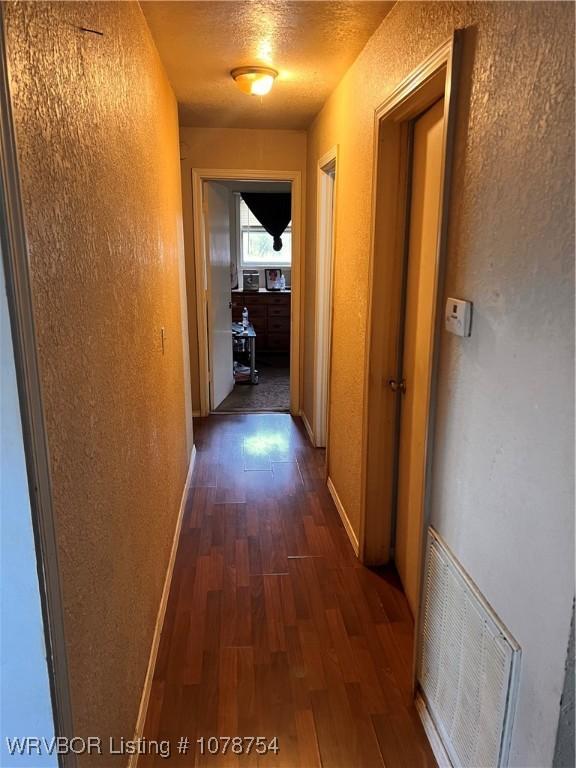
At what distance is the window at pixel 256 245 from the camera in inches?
293

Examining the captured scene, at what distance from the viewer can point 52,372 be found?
906 millimetres

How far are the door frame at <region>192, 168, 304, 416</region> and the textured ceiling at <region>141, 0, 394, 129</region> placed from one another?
0.85 meters

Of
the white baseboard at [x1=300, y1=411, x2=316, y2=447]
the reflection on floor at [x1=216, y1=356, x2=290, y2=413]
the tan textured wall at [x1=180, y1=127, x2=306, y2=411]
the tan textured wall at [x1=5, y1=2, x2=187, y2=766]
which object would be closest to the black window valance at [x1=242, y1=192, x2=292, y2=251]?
the reflection on floor at [x1=216, y1=356, x2=290, y2=413]

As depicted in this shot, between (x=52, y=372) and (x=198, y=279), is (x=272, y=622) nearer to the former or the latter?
(x=52, y=372)

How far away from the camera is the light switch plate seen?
134 cm

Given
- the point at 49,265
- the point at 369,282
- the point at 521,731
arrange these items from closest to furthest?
1. the point at 49,265
2. the point at 521,731
3. the point at 369,282

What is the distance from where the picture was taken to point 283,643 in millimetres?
2070

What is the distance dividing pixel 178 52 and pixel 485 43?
1.65 m

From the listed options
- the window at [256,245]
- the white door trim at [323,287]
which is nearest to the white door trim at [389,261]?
the white door trim at [323,287]

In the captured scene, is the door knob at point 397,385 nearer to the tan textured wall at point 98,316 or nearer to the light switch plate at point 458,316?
the light switch plate at point 458,316

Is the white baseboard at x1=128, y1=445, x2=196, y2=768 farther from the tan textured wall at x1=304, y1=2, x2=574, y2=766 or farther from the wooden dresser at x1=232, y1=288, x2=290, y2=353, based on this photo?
the wooden dresser at x1=232, y1=288, x2=290, y2=353

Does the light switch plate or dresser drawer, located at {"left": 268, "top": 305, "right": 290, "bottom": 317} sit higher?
the light switch plate

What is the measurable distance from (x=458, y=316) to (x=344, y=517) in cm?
182

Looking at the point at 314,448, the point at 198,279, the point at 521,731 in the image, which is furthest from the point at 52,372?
the point at 198,279
